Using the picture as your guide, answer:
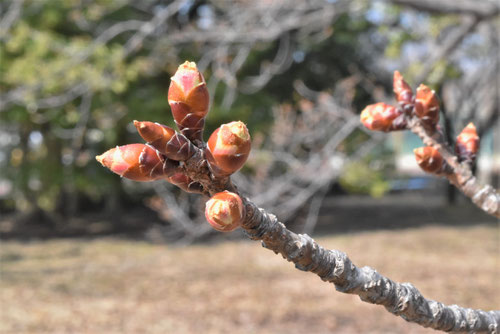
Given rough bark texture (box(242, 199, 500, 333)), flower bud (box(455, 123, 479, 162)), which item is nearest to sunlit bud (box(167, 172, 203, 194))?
rough bark texture (box(242, 199, 500, 333))

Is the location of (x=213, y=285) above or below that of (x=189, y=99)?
below

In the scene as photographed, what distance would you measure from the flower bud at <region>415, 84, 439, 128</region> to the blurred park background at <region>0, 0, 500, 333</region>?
1827 millimetres

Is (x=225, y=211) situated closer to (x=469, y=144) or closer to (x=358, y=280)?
(x=358, y=280)

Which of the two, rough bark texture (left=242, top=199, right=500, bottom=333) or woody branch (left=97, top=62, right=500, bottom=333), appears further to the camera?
rough bark texture (left=242, top=199, right=500, bottom=333)

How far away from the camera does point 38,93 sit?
9969 mm

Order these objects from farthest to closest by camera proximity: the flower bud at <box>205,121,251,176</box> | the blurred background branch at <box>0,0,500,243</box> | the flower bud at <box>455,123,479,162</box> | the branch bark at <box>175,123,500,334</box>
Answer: the blurred background branch at <box>0,0,500,243</box> < the flower bud at <box>455,123,479,162</box> < the branch bark at <box>175,123,500,334</box> < the flower bud at <box>205,121,251,176</box>

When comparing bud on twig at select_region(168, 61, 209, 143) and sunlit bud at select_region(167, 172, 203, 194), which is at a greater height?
bud on twig at select_region(168, 61, 209, 143)

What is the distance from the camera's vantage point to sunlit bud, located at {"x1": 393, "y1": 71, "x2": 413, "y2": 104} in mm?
1561

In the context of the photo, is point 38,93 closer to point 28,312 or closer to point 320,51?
point 28,312

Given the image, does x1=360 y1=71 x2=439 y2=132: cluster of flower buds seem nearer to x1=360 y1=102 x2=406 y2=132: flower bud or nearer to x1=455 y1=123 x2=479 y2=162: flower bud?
x1=360 y1=102 x2=406 y2=132: flower bud

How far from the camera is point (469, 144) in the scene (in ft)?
5.26

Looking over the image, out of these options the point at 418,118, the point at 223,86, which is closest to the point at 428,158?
the point at 418,118

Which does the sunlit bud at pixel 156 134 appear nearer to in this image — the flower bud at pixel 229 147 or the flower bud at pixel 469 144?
the flower bud at pixel 229 147

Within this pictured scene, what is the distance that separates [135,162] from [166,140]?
0.20ft
